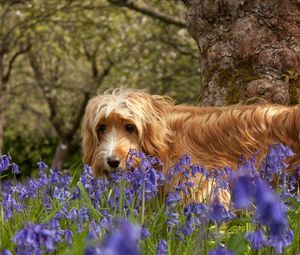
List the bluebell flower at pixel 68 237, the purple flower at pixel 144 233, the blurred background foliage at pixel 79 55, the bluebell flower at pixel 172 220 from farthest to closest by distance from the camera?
the blurred background foliage at pixel 79 55 < the bluebell flower at pixel 172 220 < the bluebell flower at pixel 68 237 < the purple flower at pixel 144 233

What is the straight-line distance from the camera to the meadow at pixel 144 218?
2238 millimetres

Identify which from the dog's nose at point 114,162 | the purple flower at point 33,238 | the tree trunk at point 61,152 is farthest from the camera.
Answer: the tree trunk at point 61,152

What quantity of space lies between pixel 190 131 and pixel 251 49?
121cm

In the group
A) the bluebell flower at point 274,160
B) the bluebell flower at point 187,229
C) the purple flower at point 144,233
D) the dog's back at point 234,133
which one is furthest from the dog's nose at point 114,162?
the purple flower at point 144,233

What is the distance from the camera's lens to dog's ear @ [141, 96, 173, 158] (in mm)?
4910

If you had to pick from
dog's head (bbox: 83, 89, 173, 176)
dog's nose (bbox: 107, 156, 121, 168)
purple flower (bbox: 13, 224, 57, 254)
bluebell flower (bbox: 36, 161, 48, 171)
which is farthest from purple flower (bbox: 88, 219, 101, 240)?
dog's head (bbox: 83, 89, 173, 176)

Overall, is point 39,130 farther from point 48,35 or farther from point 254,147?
point 254,147

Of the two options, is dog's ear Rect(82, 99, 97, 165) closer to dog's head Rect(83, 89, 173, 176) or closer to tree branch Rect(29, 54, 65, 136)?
dog's head Rect(83, 89, 173, 176)

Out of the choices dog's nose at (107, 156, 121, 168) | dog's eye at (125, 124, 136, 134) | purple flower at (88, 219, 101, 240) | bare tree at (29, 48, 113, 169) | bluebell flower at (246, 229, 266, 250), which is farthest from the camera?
bare tree at (29, 48, 113, 169)

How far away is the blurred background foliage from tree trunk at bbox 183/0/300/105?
8276mm

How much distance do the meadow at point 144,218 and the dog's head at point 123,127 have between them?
13.0 inches

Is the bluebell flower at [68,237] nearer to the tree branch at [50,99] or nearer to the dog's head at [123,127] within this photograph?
the dog's head at [123,127]

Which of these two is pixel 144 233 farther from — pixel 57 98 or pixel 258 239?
pixel 57 98

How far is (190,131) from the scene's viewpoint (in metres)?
5.01
